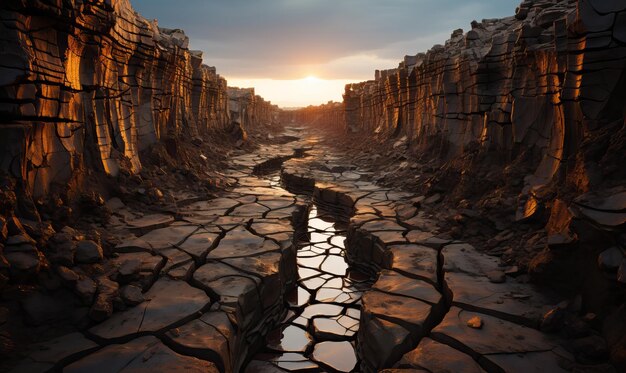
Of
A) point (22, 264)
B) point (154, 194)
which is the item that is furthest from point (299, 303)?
point (154, 194)

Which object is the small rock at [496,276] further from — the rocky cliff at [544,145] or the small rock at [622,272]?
the small rock at [622,272]

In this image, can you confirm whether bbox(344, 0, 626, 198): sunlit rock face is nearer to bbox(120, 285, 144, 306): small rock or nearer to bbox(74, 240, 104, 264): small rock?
bbox(120, 285, 144, 306): small rock

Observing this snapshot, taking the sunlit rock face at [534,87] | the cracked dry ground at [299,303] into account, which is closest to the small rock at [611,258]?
the cracked dry ground at [299,303]

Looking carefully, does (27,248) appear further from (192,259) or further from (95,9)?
(95,9)

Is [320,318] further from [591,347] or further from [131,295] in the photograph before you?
[591,347]

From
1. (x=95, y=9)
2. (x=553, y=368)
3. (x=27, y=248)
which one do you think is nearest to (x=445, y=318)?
(x=553, y=368)
